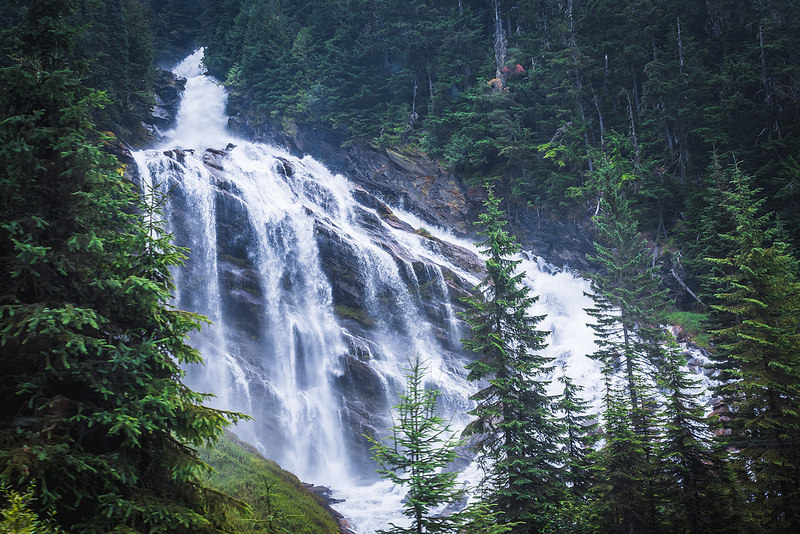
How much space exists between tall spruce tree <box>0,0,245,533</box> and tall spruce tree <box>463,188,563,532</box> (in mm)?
7114

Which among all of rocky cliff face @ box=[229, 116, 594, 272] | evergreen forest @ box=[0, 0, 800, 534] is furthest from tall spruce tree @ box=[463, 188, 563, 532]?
rocky cliff face @ box=[229, 116, 594, 272]

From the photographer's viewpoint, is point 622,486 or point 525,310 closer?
point 622,486

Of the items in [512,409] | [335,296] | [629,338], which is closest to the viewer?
[512,409]

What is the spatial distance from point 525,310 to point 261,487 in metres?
9.62

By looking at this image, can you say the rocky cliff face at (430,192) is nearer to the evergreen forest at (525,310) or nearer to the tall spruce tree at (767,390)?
the evergreen forest at (525,310)

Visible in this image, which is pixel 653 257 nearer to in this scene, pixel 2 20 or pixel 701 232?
pixel 701 232

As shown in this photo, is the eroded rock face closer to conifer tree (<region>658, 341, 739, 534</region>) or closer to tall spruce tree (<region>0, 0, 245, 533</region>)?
conifer tree (<region>658, 341, 739, 534</region>)

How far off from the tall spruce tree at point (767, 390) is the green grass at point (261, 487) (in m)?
9.32

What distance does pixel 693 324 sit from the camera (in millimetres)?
23812

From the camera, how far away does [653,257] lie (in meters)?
Result: 26.1

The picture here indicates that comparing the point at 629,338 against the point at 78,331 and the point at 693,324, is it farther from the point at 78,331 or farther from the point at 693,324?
the point at 78,331

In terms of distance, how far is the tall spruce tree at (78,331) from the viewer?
13.5 ft

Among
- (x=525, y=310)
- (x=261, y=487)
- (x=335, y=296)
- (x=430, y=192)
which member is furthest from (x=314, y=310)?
(x=430, y=192)

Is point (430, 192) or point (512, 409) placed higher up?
point (430, 192)
